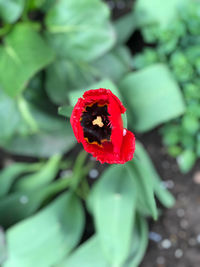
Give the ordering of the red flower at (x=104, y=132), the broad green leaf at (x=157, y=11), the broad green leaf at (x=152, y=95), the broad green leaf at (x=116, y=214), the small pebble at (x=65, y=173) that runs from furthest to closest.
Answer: the small pebble at (x=65, y=173) → the broad green leaf at (x=157, y=11) → the broad green leaf at (x=152, y=95) → the broad green leaf at (x=116, y=214) → the red flower at (x=104, y=132)

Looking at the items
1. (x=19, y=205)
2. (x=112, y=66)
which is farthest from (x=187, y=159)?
(x=19, y=205)

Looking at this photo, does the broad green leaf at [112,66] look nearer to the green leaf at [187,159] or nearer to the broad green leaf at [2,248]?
the green leaf at [187,159]

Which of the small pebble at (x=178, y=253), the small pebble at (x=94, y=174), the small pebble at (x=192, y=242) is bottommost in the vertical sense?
the small pebble at (x=178, y=253)

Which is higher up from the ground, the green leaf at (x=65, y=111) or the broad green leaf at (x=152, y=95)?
the green leaf at (x=65, y=111)

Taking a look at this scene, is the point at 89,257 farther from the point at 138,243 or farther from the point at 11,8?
the point at 11,8

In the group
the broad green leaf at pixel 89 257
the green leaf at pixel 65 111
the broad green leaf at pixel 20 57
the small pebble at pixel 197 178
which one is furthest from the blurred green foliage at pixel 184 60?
the green leaf at pixel 65 111

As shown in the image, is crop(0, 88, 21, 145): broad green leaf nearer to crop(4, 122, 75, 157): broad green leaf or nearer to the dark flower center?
crop(4, 122, 75, 157): broad green leaf

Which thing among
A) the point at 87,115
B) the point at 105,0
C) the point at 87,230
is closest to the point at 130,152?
the point at 87,115

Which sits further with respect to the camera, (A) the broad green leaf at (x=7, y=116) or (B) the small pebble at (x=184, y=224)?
(B) the small pebble at (x=184, y=224)
